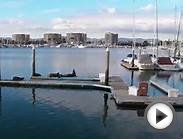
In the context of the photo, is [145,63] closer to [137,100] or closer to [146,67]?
[146,67]

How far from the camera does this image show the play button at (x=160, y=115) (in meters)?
4.48

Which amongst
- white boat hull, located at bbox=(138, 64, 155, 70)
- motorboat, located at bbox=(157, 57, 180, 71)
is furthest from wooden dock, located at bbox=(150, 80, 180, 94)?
motorboat, located at bbox=(157, 57, 180, 71)

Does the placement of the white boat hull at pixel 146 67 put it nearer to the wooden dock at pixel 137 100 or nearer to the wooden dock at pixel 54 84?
the wooden dock at pixel 54 84

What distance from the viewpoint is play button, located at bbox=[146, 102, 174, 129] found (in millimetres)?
4484

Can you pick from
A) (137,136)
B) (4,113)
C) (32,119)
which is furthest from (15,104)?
(137,136)

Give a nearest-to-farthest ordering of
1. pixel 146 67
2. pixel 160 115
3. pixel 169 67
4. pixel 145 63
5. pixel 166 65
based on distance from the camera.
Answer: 1. pixel 160 115
2. pixel 146 67
3. pixel 145 63
4. pixel 169 67
5. pixel 166 65

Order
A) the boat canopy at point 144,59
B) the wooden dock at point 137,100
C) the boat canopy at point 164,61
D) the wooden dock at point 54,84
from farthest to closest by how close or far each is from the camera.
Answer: the boat canopy at point 164,61 → the boat canopy at point 144,59 → the wooden dock at point 54,84 → the wooden dock at point 137,100

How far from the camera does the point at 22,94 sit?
113 feet

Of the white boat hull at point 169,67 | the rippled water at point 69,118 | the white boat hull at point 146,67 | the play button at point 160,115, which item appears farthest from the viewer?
the white boat hull at point 169,67

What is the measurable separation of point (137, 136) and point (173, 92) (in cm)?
1114

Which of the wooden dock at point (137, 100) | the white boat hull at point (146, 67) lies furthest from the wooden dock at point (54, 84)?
the white boat hull at point (146, 67)

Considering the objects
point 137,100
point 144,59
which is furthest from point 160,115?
point 144,59

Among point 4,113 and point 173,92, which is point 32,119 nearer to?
point 4,113

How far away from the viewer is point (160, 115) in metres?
4.51
